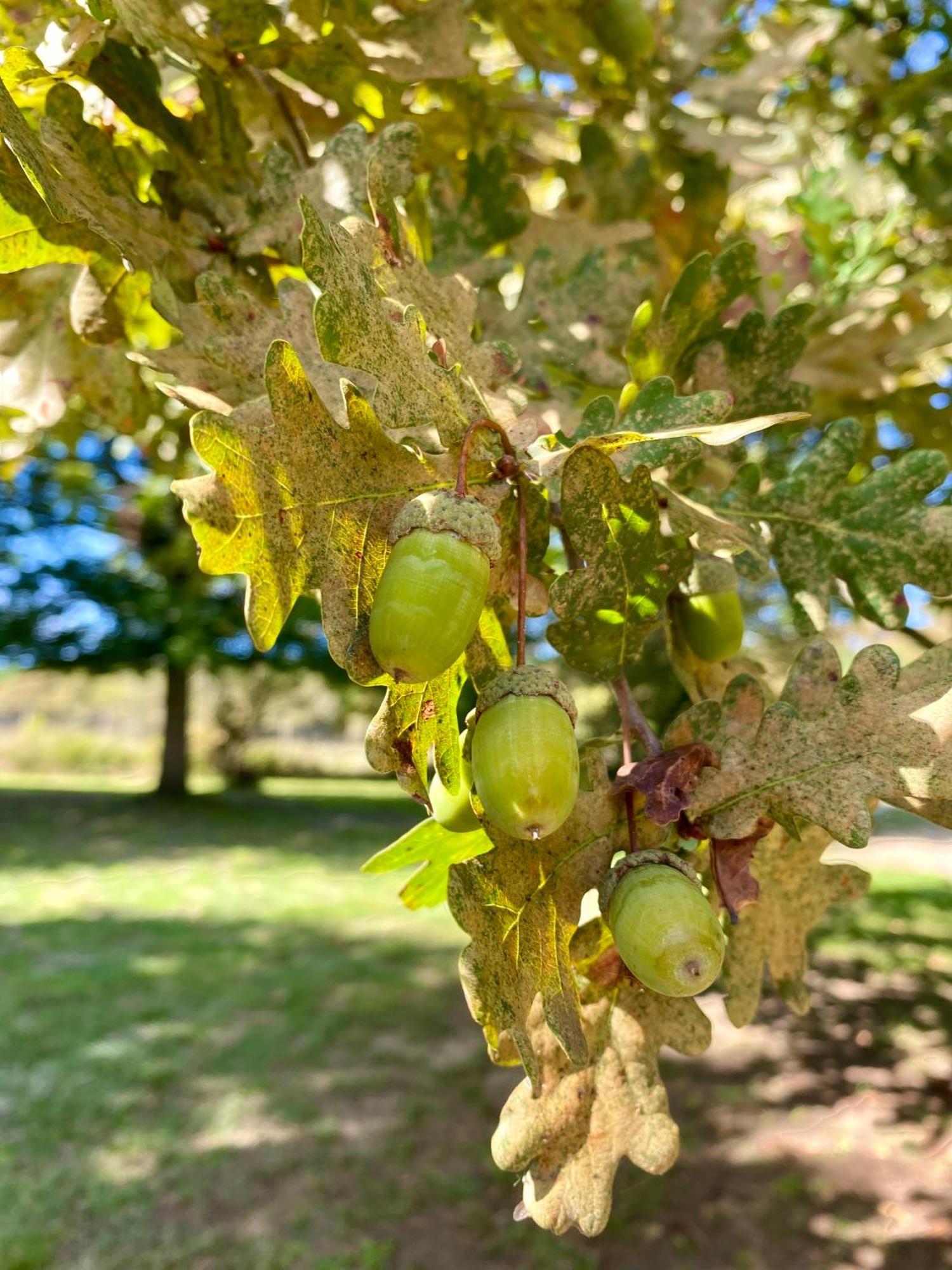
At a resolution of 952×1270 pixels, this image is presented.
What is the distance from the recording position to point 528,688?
94 centimetres

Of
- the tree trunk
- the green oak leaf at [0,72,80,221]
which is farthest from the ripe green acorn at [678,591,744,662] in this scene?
the tree trunk

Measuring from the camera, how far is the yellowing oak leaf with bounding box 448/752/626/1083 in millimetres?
979

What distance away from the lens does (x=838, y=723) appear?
111cm

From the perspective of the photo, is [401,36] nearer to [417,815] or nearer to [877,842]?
[417,815]

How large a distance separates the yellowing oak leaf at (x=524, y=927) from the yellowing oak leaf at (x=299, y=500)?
255 millimetres

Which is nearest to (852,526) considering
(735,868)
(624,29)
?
(735,868)

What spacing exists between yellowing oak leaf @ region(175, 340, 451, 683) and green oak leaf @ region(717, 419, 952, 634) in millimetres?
564

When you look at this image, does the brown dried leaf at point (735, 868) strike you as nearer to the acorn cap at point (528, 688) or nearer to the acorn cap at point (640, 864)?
the acorn cap at point (640, 864)

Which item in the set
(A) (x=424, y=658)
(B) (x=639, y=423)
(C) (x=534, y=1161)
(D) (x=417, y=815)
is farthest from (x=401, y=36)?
(D) (x=417, y=815)

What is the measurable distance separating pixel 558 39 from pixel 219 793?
1639 centimetres

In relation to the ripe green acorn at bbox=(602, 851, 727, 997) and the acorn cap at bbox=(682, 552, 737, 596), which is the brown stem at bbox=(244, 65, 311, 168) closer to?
the acorn cap at bbox=(682, 552, 737, 596)

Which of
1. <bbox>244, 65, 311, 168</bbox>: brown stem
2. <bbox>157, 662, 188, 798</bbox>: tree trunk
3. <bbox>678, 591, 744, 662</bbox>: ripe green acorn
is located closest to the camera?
<bbox>678, 591, 744, 662</bbox>: ripe green acorn

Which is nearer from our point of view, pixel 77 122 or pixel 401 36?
pixel 77 122

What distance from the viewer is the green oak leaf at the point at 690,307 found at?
4.41 ft
